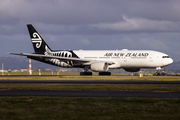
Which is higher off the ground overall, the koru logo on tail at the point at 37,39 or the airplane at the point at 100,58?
the koru logo on tail at the point at 37,39

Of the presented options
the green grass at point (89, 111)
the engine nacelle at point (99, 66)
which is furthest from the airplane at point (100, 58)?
the green grass at point (89, 111)

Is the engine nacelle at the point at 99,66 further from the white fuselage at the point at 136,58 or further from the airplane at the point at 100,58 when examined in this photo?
the white fuselage at the point at 136,58

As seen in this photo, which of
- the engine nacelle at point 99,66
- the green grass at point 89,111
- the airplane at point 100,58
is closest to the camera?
the green grass at point 89,111

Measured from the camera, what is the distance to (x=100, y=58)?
6147 centimetres

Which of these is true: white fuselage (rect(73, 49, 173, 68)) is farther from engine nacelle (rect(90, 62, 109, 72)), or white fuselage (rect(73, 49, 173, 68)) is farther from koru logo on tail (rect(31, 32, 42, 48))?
koru logo on tail (rect(31, 32, 42, 48))

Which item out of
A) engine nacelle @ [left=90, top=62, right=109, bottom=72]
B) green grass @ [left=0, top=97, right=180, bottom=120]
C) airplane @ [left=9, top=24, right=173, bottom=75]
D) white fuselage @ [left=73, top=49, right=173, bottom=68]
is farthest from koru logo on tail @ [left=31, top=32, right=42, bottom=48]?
green grass @ [left=0, top=97, right=180, bottom=120]

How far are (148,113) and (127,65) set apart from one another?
1786 inches

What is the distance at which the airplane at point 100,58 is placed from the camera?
5847cm

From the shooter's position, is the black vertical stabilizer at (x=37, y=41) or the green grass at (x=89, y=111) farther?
the black vertical stabilizer at (x=37, y=41)

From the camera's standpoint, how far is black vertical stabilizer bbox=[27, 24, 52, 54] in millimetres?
66250

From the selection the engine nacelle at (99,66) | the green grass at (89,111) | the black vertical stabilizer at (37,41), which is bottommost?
the green grass at (89,111)

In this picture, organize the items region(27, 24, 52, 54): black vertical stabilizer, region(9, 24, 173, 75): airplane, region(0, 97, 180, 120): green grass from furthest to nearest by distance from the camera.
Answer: region(27, 24, 52, 54): black vertical stabilizer < region(9, 24, 173, 75): airplane < region(0, 97, 180, 120): green grass

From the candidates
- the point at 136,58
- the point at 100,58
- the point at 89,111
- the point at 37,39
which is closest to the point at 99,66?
the point at 100,58

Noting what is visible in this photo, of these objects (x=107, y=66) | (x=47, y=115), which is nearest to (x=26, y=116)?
(x=47, y=115)
